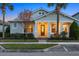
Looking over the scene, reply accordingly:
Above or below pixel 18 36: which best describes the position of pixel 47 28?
above

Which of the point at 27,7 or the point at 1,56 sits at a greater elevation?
the point at 27,7

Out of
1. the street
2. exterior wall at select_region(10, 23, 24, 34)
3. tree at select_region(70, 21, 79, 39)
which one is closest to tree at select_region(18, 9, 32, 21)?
exterior wall at select_region(10, 23, 24, 34)

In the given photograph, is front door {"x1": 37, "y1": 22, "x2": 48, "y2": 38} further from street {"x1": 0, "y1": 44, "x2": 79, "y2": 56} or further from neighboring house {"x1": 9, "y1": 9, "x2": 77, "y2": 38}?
street {"x1": 0, "y1": 44, "x2": 79, "y2": 56}

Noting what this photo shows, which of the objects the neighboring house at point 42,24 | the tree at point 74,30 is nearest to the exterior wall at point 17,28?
the neighboring house at point 42,24

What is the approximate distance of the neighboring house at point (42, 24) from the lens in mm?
13203

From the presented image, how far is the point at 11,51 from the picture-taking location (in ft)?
43.0

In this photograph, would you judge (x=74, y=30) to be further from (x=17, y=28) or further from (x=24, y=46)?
(x=17, y=28)

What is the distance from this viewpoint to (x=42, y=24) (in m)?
13.2

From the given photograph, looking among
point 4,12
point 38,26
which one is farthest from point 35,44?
point 4,12

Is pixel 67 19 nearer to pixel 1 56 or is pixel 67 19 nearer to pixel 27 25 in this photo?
pixel 27 25

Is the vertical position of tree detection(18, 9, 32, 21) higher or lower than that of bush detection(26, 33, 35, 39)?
higher

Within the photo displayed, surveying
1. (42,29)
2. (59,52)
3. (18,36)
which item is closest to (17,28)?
(18,36)

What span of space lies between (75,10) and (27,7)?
1.51 m

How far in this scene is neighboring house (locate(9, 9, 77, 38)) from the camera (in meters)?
13.2
